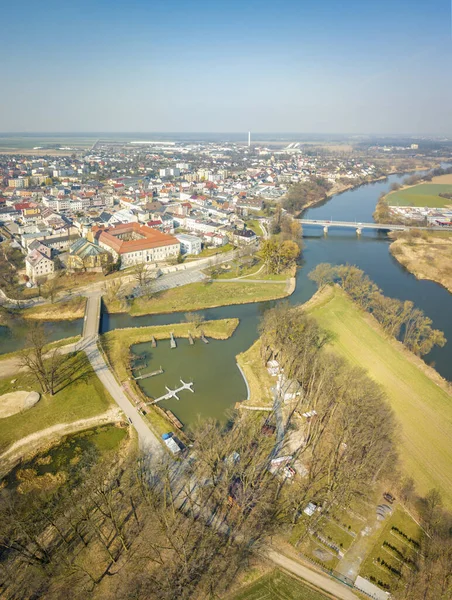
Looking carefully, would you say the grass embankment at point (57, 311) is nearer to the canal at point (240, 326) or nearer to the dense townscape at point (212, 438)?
the dense townscape at point (212, 438)

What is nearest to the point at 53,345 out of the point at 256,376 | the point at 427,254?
the point at 256,376

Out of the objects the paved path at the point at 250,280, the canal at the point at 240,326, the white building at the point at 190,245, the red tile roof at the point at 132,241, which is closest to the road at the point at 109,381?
the canal at the point at 240,326

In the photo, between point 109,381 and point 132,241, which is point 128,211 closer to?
point 132,241

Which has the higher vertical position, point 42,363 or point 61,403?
point 42,363

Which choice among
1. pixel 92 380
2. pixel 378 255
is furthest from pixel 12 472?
pixel 378 255

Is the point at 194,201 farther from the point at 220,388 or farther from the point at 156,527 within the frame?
the point at 156,527

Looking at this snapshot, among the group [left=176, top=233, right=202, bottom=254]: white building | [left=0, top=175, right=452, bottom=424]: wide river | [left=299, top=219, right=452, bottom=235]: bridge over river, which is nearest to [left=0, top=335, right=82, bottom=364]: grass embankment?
[left=0, top=175, right=452, bottom=424]: wide river
